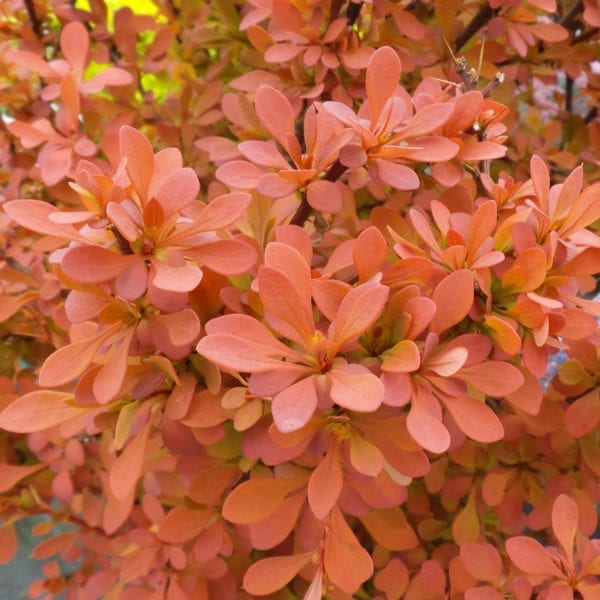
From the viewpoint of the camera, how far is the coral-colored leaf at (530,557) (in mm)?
529

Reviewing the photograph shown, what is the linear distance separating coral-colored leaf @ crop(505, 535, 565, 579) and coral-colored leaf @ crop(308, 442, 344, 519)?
0.16 meters

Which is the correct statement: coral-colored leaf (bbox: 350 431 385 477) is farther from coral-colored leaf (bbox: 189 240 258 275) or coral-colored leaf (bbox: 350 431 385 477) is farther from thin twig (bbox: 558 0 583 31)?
thin twig (bbox: 558 0 583 31)

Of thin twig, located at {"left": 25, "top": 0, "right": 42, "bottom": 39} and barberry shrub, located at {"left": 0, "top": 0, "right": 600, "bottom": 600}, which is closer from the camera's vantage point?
barberry shrub, located at {"left": 0, "top": 0, "right": 600, "bottom": 600}

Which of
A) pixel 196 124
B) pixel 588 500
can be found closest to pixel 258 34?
pixel 196 124

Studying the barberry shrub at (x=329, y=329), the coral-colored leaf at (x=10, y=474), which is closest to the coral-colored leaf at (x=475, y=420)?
the barberry shrub at (x=329, y=329)

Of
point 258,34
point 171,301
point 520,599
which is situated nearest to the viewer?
point 171,301

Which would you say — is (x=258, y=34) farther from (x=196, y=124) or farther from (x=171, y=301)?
(x=171, y=301)

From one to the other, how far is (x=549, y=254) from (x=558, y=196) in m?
0.06

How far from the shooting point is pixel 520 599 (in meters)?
0.58

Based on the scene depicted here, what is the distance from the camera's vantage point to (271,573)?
0.56 meters

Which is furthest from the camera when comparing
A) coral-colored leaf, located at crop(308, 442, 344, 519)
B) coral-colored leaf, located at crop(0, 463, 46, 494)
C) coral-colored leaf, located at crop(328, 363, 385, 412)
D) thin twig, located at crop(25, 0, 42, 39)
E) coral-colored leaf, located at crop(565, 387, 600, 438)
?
thin twig, located at crop(25, 0, 42, 39)

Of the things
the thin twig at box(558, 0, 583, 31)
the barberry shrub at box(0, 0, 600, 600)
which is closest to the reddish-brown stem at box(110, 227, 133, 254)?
the barberry shrub at box(0, 0, 600, 600)

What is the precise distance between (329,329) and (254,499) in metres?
0.18

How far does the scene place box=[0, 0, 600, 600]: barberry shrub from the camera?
428 mm
